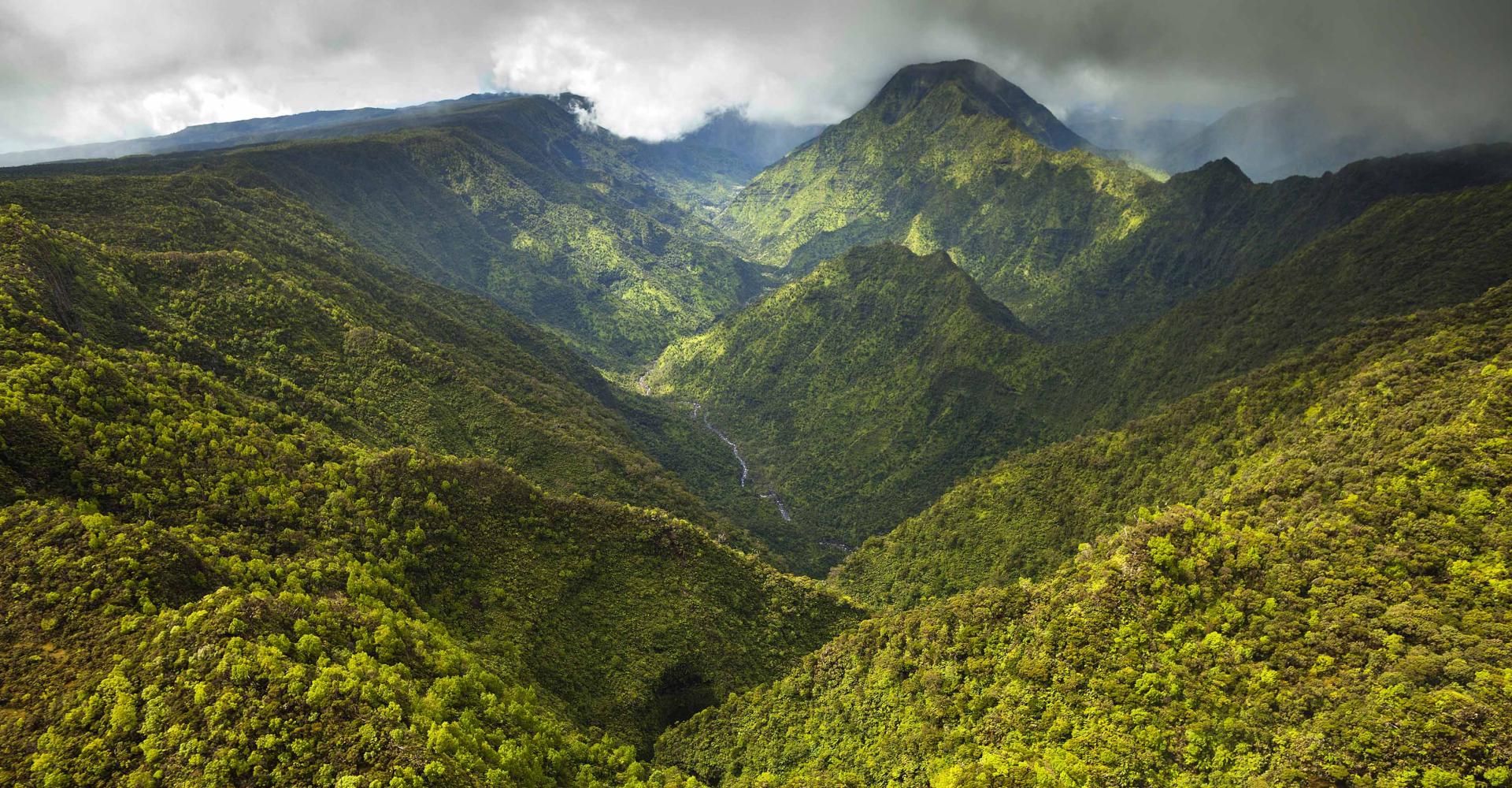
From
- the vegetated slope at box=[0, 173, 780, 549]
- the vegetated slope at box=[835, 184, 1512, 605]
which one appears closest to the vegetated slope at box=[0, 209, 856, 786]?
the vegetated slope at box=[0, 173, 780, 549]

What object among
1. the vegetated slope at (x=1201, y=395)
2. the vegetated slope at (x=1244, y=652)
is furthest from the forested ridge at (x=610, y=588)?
the vegetated slope at (x=1201, y=395)

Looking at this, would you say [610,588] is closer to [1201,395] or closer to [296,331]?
[296,331]

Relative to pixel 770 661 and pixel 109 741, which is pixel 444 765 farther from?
pixel 770 661

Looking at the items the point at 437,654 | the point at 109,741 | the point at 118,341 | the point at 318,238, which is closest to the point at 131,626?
the point at 109,741

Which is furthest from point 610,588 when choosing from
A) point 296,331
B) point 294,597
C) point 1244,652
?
point 296,331

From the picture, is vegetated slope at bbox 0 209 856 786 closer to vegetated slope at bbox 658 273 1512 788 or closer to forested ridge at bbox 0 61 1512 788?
forested ridge at bbox 0 61 1512 788
